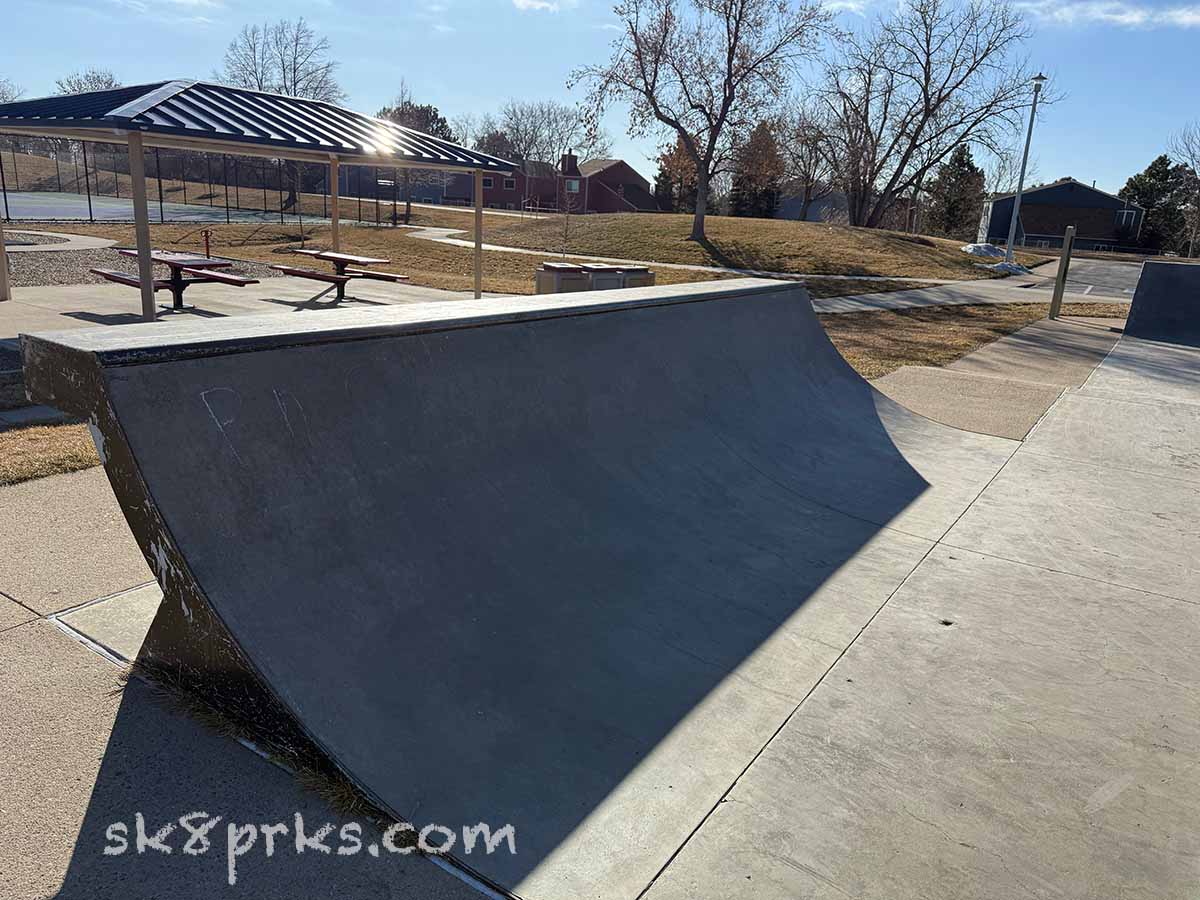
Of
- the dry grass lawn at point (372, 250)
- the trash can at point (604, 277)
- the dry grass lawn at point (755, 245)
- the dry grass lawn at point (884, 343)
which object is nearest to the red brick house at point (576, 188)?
the dry grass lawn at point (755, 245)

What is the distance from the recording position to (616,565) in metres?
3.78

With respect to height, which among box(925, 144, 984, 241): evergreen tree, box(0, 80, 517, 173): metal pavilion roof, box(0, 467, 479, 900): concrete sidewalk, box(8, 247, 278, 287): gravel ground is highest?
box(925, 144, 984, 241): evergreen tree

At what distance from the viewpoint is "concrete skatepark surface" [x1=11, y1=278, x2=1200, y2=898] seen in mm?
2354

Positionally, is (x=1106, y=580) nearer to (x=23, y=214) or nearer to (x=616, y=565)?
(x=616, y=565)

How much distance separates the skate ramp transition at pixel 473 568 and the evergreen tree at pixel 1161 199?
62.1m

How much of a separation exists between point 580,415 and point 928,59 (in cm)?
4222

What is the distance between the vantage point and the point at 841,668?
3.34 metres

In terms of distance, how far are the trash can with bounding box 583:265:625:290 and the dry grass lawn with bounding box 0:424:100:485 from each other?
8.43 metres

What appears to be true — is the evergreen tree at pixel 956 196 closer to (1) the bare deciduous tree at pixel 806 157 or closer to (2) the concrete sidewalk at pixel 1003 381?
(1) the bare deciduous tree at pixel 806 157

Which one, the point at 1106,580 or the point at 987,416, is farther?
the point at 987,416

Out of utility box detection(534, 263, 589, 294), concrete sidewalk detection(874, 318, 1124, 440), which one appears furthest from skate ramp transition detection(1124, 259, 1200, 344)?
utility box detection(534, 263, 589, 294)

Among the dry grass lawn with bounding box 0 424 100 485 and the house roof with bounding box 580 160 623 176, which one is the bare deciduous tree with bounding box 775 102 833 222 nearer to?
the house roof with bounding box 580 160 623 176

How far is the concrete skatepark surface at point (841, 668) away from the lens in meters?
2.35

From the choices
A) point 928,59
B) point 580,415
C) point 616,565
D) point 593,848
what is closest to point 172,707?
point 593,848
